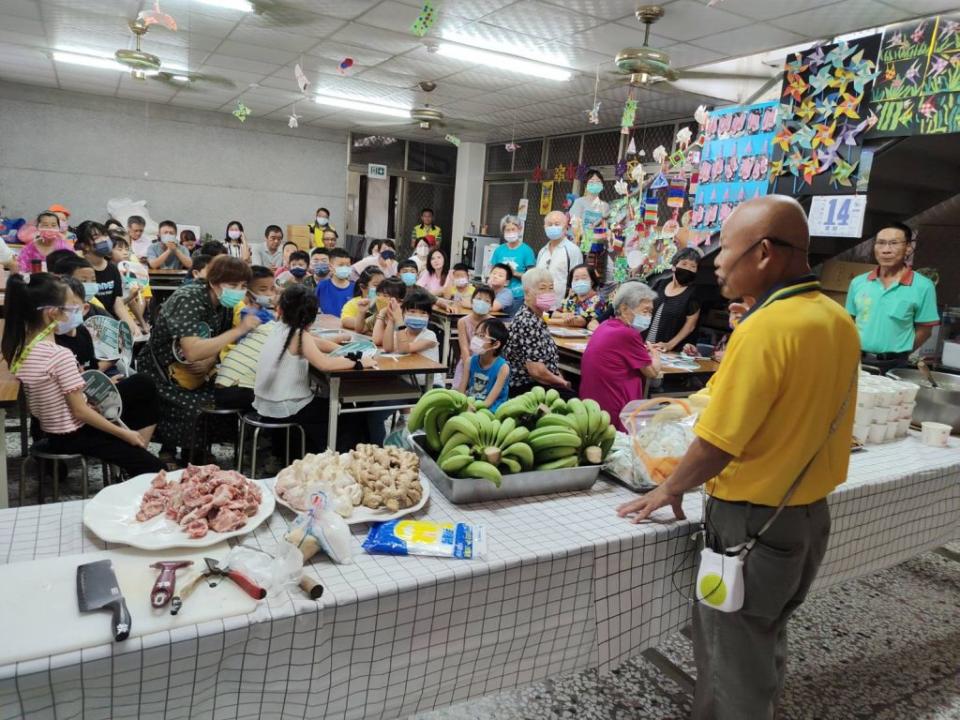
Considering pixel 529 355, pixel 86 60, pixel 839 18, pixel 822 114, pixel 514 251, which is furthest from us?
pixel 86 60

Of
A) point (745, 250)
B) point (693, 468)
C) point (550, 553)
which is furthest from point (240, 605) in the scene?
point (745, 250)

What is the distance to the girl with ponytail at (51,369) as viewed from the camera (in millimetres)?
2781

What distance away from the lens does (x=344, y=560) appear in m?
1.44

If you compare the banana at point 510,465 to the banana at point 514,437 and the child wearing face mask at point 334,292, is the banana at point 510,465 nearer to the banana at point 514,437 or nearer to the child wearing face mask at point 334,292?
the banana at point 514,437

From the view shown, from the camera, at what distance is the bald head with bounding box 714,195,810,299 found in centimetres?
151

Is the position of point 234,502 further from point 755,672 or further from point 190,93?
point 190,93

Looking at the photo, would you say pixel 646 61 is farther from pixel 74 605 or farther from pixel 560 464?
pixel 74 605

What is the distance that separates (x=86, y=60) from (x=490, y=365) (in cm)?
775

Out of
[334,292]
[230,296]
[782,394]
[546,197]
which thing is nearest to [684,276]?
[334,292]

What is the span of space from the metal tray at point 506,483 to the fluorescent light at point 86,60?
838 centimetres

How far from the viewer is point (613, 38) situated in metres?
5.47

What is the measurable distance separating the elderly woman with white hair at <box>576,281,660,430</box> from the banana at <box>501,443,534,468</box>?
183 cm

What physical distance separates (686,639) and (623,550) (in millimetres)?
1423

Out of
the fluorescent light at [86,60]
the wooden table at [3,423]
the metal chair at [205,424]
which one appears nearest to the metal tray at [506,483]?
the wooden table at [3,423]
